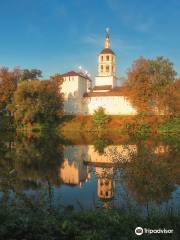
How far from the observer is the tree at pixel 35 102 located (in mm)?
55719

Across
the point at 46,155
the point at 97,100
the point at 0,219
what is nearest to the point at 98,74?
the point at 97,100

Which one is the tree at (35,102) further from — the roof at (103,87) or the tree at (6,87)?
the roof at (103,87)

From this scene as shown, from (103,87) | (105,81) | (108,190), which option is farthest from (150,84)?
(108,190)

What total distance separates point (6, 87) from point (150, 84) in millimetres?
24623

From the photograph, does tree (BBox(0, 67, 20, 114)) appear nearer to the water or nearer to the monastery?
the monastery

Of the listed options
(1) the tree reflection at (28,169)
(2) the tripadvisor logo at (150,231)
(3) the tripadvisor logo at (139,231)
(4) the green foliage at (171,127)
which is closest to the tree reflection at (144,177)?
(2) the tripadvisor logo at (150,231)

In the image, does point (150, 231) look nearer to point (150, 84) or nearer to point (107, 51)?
point (150, 84)

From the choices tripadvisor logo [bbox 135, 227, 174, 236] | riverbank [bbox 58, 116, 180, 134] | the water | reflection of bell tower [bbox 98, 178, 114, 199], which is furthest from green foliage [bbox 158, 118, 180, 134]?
tripadvisor logo [bbox 135, 227, 174, 236]

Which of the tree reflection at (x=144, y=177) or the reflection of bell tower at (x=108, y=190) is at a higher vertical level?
the tree reflection at (x=144, y=177)

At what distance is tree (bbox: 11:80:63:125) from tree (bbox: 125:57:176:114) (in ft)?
42.8

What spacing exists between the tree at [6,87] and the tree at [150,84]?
20159 millimetres

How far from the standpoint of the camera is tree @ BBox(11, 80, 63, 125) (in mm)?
55719

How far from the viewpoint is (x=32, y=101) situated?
5666cm

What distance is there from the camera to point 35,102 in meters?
57.2
